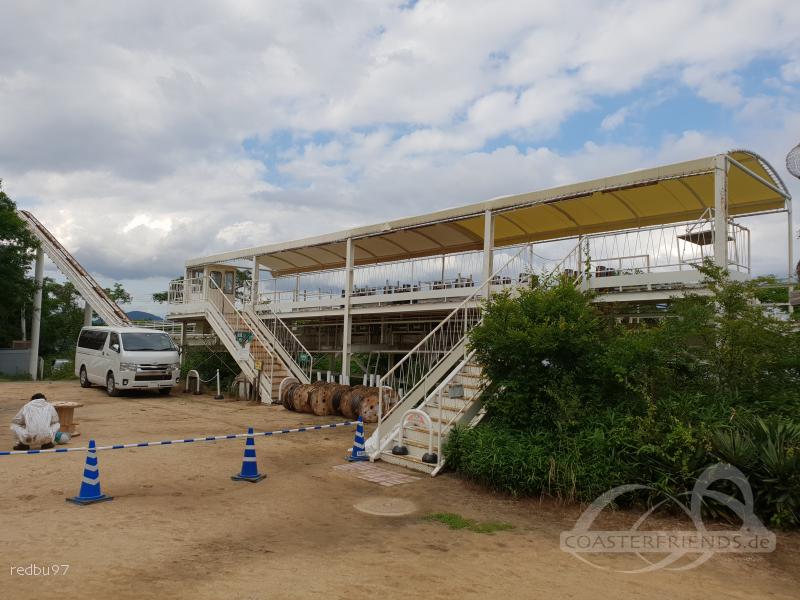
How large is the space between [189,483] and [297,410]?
8054 mm

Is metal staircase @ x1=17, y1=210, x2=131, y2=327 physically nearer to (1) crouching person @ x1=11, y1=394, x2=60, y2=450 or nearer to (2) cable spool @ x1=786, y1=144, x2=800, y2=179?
(1) crouching person @ x1=11, y1=394, x2=60, y2=450

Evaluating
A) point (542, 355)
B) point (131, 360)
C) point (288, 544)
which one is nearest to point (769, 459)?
point (542, 355)

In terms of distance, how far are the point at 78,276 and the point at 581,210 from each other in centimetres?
2277

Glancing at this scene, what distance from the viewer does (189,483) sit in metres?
8.38

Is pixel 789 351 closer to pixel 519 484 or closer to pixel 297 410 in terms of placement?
pixel 519 484

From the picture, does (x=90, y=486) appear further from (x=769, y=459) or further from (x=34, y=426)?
(x=769, y=459)

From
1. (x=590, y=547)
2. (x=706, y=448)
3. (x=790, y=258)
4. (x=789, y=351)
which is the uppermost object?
(x=790, y=258)

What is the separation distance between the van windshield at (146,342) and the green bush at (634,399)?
541 inches

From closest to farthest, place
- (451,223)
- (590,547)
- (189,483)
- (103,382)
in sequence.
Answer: (590,547), (189,483), (451,223), (103,382)

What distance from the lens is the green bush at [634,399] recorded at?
7.10 meters

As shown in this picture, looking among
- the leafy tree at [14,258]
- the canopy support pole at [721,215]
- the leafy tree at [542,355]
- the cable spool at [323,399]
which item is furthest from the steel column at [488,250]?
the leafy tree at [14,258]

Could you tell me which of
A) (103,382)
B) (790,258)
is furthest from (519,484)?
(103,382)

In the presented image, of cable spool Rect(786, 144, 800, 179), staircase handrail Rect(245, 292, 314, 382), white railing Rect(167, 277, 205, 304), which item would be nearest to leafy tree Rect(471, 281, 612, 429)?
cable spool Rect(786, 144, 800, 179)

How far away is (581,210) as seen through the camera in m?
14.0
